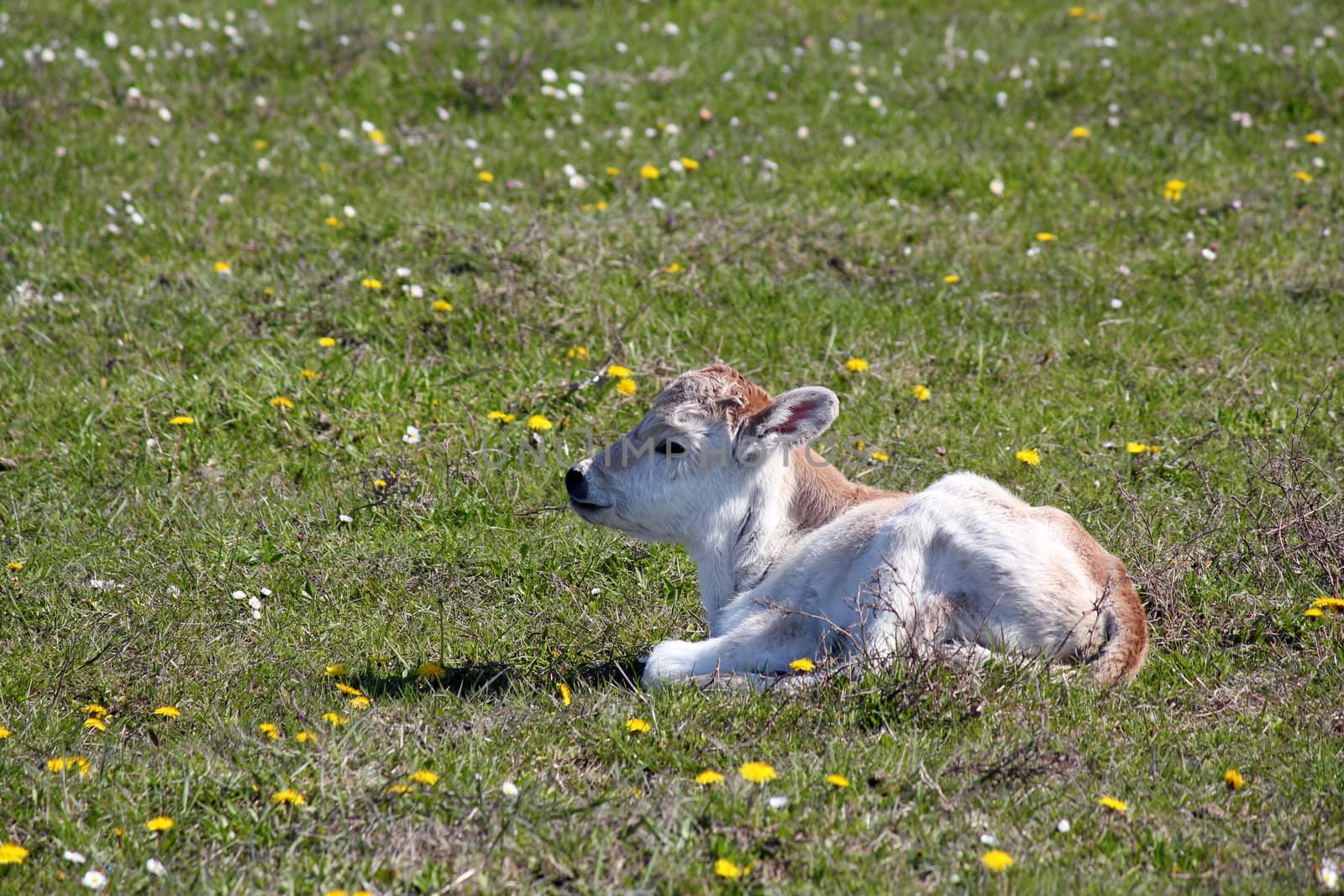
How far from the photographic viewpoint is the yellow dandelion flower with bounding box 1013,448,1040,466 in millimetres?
7418

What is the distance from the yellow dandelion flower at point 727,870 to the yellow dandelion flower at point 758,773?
1.37ft

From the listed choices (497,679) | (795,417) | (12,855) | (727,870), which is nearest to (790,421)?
(795,417)

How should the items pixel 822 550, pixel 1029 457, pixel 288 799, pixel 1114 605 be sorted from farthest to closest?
pixel 1029 457, pixel 822 550, pixel 1114 605, pixel 288 799

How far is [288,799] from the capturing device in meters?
4.36

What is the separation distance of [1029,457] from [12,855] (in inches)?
206

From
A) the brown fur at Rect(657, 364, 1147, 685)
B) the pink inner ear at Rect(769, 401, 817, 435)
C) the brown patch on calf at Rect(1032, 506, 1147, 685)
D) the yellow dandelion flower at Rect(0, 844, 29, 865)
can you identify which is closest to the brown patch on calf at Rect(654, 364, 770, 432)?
the brown fur at Rect(657, 364, 1147, 685)

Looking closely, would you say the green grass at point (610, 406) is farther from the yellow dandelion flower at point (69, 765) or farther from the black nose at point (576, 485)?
the black nose at point (576, 485)

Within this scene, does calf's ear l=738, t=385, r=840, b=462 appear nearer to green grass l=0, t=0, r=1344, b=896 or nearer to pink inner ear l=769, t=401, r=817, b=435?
pink inner ear l=769, t=401, r=817, b=435

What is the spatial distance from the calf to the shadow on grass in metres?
0.31

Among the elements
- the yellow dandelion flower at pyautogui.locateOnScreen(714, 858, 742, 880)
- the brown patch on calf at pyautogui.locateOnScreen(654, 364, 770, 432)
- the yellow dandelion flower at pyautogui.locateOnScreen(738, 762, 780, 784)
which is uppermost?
the brown patch on calf at pyautogui.locateOnScreen(654, 364, 770, 432)

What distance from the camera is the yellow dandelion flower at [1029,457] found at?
7.42 meters

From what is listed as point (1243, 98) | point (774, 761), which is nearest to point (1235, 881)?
point (774, 761)

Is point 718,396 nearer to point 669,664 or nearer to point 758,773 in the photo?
point 669,664

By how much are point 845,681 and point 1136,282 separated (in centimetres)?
554
